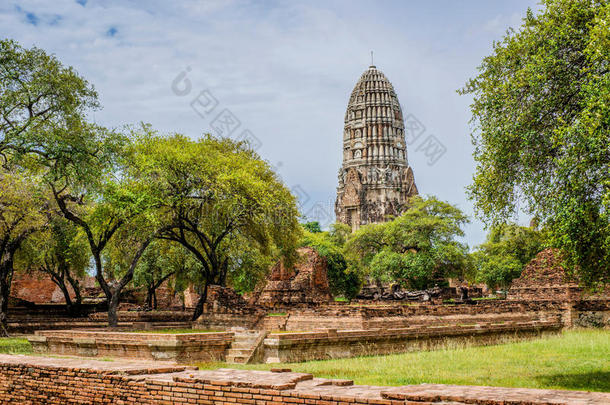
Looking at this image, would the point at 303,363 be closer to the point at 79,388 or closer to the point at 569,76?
the point at 79,388

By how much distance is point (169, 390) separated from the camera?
742 centimetres

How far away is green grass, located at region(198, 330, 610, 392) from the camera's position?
398 inches

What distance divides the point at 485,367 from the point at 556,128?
4899 mm

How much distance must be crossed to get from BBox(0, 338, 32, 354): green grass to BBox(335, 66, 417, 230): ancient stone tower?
68.6 meters

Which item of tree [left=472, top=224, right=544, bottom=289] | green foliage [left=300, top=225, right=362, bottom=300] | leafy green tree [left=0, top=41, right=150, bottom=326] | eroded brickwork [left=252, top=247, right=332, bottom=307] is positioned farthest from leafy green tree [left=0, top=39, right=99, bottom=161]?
tree [left=472, top=224, right=544, bottom=289]

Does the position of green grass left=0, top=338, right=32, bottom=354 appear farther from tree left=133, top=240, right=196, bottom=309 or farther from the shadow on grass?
the shadow on grass

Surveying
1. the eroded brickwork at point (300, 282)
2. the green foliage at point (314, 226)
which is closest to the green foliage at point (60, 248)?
the eroded brickwork at point (300, 282)

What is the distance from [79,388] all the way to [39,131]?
10.5 meters

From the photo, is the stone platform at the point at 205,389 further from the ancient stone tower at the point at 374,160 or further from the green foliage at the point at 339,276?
the ancient stone tower at the point at 374,160

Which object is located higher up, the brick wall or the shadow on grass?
the brick wall

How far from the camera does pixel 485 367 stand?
12242mm

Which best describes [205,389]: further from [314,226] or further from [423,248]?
[314,226]

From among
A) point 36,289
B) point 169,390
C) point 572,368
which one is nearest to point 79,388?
point 169,390

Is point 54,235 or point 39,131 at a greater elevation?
point 39,131
